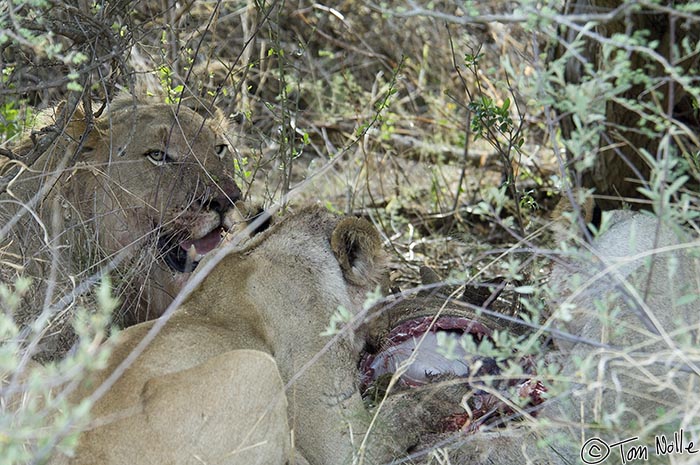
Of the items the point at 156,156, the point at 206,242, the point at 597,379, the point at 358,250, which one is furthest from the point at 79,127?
the point at 597,379

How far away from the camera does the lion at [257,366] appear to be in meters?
3.47

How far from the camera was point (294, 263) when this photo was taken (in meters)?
4.36

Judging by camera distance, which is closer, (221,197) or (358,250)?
(358,250)

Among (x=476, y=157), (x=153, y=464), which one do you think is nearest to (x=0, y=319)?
(x=153, y=464)

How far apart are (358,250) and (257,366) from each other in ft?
3.27

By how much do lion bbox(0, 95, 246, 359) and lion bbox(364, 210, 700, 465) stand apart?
1.29m

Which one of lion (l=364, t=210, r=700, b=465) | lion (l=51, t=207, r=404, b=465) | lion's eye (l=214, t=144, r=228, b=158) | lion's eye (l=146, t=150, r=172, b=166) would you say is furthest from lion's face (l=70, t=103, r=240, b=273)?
lion (l=364, t=210, r=700, b=465)

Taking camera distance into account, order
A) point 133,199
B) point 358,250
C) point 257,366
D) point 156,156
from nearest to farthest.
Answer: point 257,366 < point 358,250 < point 133,199 < point 156,156

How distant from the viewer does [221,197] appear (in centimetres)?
536

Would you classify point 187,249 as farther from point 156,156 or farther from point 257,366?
point 257,366

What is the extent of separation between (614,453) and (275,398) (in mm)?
1211

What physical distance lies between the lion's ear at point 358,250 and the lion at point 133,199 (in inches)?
41.4

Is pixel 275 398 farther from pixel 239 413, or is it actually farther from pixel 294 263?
pixel 294 263

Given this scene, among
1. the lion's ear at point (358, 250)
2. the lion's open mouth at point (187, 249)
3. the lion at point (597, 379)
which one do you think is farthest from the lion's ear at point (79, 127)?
the lion at point (597, 379)
